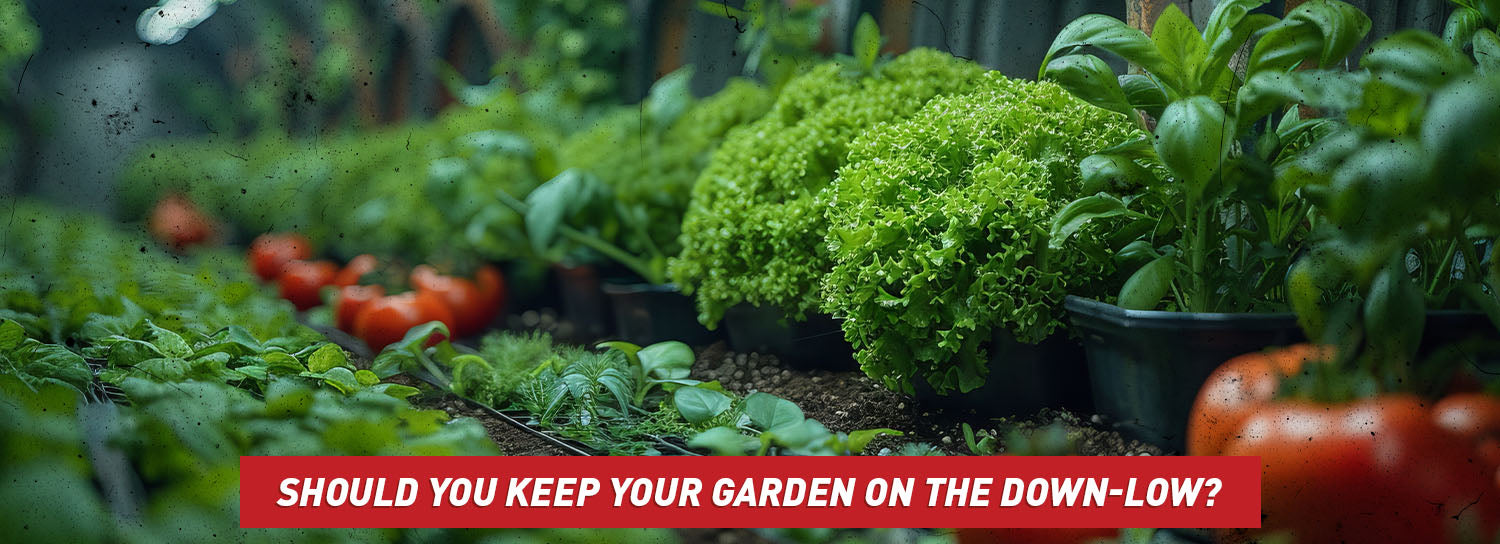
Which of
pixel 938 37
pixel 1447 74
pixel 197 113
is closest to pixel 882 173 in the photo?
pixel 938 37

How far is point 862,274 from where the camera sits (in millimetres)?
1270

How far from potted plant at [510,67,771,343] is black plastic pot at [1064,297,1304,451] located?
0.98m

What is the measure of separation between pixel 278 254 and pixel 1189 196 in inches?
75.1

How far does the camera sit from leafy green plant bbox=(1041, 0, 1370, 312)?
0.98 meters

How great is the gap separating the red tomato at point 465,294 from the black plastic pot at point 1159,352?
1562 millimetres

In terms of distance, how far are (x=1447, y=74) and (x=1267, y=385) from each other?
1.03ft

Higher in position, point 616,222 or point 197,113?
point 197,113

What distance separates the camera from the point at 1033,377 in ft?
4.29

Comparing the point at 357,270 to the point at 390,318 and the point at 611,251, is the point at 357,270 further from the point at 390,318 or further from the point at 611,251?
the point at 611,251

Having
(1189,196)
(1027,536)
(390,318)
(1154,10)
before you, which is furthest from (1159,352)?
(390,318)

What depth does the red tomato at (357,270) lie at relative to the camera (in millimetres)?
2398

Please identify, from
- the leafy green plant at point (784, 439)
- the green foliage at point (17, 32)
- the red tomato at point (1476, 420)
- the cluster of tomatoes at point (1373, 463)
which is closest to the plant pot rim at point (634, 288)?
the leafy green plant at point (784, 439)

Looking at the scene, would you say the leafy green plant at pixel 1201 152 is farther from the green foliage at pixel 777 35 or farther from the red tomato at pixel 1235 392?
the green foliage at pixel 777 35

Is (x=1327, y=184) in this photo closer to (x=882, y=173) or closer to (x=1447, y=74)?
(x=1447, y=74)
